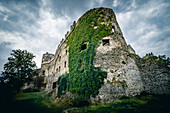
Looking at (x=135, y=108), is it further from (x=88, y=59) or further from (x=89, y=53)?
(x=89, y=53)

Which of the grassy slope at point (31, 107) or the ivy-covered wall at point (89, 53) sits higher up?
the ivy-covered wall at point (89, 53)

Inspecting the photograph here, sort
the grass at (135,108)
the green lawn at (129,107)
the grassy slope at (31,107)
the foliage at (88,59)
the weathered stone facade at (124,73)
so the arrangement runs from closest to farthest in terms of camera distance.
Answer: the grass at (135,108), the green lawn at (129,107), the grassy slope at (31,107), the weathered stone facade at (124,73), the foliage at (88,59)

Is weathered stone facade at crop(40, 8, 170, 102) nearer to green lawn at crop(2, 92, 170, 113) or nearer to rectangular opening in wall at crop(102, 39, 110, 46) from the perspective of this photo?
rectangular opening in wall at crop(102, 39, 110, 46)

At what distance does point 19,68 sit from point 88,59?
19311 millimetres

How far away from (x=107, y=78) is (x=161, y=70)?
486 centimetres

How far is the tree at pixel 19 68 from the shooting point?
17.2m

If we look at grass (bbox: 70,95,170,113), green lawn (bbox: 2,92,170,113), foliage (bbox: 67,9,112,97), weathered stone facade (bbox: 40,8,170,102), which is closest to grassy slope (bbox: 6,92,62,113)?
green lawn (bbox: 2,92,170,113)

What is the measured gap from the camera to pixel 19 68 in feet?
62.4

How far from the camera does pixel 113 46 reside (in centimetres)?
923

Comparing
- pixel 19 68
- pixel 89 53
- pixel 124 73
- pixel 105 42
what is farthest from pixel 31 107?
pixel 19 68

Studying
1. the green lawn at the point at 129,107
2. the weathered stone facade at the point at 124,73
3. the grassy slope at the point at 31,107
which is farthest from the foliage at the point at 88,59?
the grassy slope at the point at 31,107

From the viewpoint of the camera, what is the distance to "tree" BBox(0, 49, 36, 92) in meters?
17.2

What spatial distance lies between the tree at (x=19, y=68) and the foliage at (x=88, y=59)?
50.2 ft

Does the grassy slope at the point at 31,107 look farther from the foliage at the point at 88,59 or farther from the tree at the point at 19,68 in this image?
the tree at the point at 19,68
